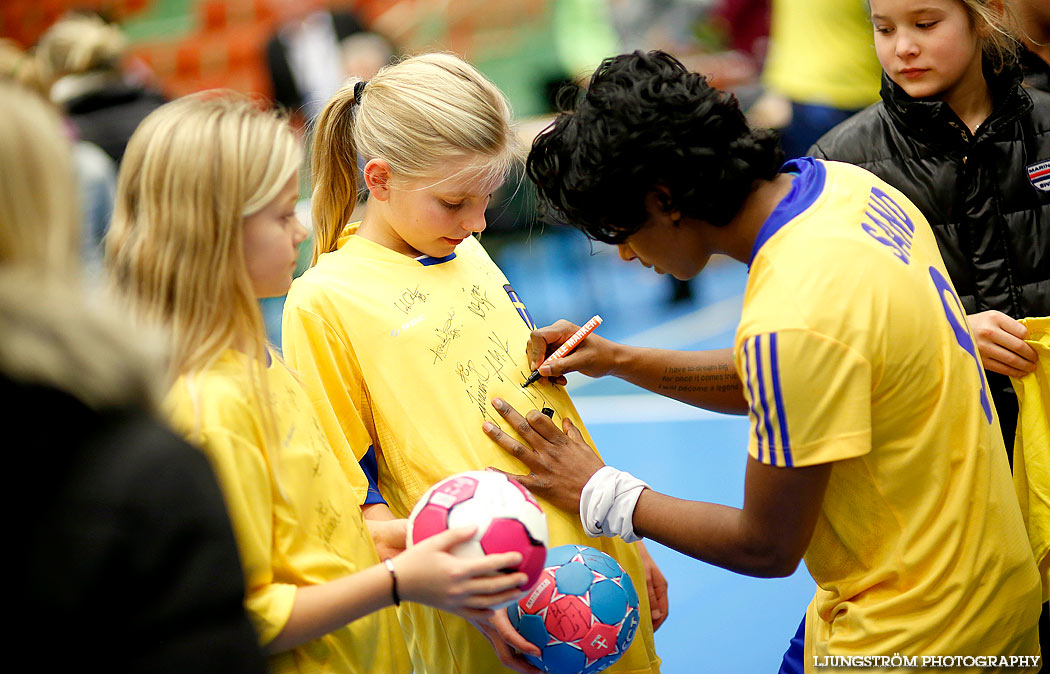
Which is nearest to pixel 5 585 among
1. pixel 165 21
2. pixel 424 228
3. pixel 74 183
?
pixel 74 183

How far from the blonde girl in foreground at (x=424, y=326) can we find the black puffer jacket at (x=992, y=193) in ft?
3.24

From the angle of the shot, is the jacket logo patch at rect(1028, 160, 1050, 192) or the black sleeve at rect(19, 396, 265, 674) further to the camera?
the jacket logo patch at rect(1028, 160, 1050, 192)

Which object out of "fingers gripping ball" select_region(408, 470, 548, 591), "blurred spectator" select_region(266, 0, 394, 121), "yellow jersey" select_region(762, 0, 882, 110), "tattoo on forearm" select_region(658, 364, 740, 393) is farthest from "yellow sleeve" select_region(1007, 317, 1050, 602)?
"blurred spectator" select_region(266, 0, 394, 121)

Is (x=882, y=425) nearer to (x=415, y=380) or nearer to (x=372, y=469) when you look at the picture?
(x=415, y=380)

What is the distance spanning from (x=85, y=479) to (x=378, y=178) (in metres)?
1.34

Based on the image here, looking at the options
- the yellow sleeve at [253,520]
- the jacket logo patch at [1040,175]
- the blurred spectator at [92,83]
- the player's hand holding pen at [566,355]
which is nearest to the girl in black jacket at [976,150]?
the jacket logo patch at [1040,175]

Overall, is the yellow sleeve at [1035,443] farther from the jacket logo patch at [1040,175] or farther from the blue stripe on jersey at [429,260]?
the blue stripe on jersey at [429,260]

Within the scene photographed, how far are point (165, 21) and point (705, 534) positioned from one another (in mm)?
13665

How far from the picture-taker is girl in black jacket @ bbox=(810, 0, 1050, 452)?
2.24 metres

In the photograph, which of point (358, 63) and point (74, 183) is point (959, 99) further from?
point (358, 63)

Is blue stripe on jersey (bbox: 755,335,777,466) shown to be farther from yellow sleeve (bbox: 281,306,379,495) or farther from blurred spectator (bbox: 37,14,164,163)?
blurred spectator (bbox: 37,14,164,163)

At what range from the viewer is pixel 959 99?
232 centimetres

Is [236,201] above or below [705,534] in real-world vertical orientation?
above

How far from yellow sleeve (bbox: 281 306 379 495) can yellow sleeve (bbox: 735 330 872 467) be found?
86 cm
